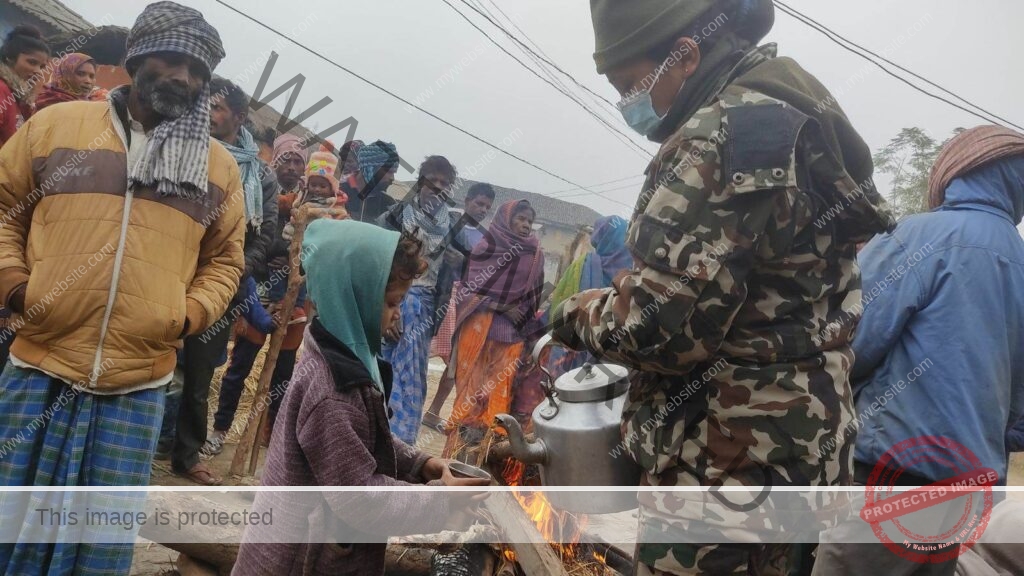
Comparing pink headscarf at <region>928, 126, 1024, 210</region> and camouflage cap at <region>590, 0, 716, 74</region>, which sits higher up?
pink headscarf at <region>928, 126, 1024, 210</region>

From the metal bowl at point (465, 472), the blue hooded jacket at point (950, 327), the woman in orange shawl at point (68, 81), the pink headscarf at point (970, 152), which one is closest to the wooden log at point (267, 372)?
the woman in orange shawl at point (68, 81)

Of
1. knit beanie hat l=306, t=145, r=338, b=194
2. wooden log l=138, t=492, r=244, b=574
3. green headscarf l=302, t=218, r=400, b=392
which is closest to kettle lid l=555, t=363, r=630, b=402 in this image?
green headscarf l=302, t=218, r=400, b=392

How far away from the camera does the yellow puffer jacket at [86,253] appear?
90.6 inches

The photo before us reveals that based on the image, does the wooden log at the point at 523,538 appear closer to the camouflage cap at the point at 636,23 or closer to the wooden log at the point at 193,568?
the wooden log at the point at 193,568

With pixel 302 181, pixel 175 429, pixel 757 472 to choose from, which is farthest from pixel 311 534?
pixel 302 181

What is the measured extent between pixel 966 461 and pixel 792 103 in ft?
5.38

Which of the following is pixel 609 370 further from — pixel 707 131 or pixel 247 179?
pixel 247 179

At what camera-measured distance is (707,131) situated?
1.47 m

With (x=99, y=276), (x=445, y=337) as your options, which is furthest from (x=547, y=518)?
(x=445, y=337)

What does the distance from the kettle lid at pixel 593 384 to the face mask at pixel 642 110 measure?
706mm

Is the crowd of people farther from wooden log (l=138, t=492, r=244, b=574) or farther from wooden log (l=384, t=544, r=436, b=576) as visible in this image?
wooden log (l=384, t=544, r=436, b=576)

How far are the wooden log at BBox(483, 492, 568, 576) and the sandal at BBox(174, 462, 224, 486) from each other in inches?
96.0

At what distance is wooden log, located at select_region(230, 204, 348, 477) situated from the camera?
452cm

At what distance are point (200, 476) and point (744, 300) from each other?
158 inches
